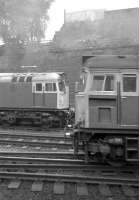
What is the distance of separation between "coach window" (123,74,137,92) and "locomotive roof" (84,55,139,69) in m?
0.25

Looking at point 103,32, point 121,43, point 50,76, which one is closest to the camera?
point 50,76

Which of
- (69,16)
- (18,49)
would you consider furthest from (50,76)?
(69,16)

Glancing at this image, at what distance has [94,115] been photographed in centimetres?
984

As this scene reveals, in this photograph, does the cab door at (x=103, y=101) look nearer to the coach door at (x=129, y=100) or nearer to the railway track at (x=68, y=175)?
the coach door at (x=129, y=100)

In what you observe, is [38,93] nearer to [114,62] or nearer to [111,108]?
[111,108]

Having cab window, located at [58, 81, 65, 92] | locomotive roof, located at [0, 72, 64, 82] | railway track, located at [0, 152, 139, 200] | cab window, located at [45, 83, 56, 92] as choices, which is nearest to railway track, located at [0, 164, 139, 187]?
railway track, located at [0, 152, 139, 200]

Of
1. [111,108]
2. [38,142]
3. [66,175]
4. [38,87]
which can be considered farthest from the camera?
[38,87]

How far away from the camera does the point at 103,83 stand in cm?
974

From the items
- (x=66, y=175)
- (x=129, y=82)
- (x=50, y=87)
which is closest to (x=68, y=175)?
(x=66, y=175)

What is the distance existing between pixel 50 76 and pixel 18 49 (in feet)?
62.9

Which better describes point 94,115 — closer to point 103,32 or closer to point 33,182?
point 33,182

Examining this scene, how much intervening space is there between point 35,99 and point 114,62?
12.4 meters

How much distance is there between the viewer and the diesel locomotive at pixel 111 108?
31.4ft

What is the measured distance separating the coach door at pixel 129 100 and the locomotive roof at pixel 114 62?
0.25 meters
